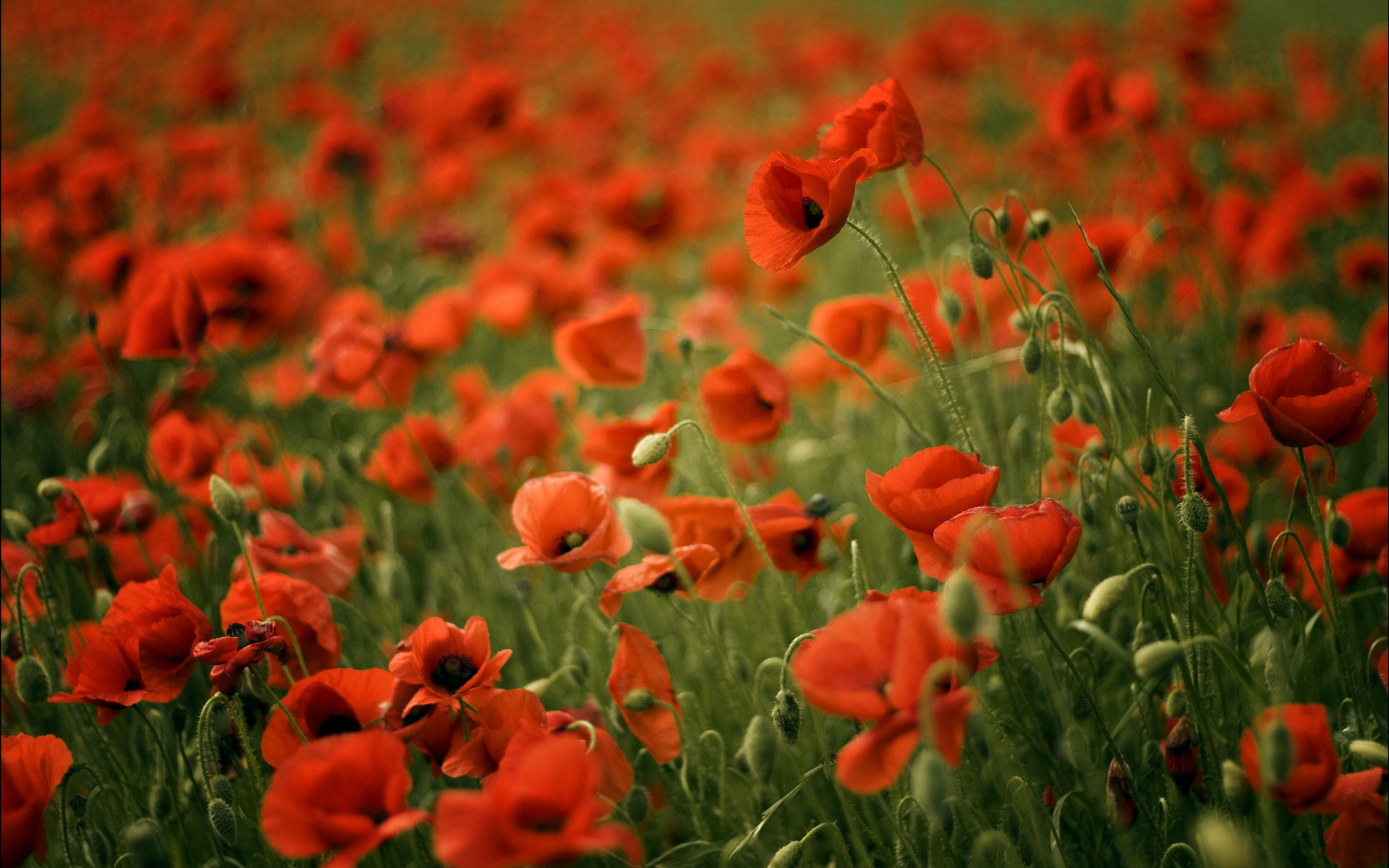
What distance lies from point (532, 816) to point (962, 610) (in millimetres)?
395

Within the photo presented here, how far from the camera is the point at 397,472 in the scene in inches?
69.7

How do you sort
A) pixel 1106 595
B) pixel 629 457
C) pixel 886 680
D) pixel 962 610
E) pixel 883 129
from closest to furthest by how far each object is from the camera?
1. pixel 962 610
2. pixel 886 680
3. pixel 1106 595
4. pixel 883 129
5. pixel 629 457

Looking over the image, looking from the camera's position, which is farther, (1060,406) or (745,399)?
(745,399)

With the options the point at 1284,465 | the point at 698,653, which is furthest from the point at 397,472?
the point at 1284,465

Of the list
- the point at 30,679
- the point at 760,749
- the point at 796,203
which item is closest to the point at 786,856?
the point at 760,749

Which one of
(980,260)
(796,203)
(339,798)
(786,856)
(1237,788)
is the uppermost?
(796,203)

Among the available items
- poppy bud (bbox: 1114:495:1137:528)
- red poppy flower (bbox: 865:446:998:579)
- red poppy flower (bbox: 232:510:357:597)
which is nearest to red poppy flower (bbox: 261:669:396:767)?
red poppy flower (bbox: 232:510:357:597)

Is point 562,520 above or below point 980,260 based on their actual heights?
below

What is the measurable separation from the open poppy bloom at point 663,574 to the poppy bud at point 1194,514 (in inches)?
21.4

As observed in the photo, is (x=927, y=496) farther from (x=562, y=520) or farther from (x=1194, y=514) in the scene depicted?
(x=562, y=520)

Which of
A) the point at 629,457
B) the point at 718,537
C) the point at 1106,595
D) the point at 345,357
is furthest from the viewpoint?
the point at 345,357

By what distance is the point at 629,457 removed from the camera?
144cm

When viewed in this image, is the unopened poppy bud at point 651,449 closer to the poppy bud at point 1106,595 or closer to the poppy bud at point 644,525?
the poppy bud at point 644,525

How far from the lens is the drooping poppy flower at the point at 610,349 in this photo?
1659 millimetres
